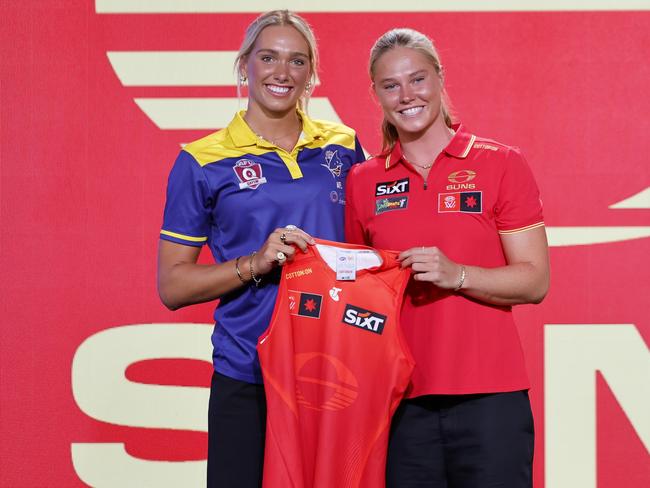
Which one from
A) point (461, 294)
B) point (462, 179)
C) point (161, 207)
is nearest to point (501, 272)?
point (461, 294)

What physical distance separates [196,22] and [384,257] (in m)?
1.69

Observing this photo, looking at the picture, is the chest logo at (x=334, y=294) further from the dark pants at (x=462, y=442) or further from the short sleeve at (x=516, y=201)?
the short sleeve at (x=516, y=201)

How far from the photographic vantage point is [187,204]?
80.4 inches

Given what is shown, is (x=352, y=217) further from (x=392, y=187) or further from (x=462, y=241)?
(x=462, y=241)

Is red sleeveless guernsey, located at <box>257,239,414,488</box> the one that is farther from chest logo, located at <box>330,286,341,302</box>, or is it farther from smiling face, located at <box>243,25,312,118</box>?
smiling face, located at <box>243,25,312,118</box>

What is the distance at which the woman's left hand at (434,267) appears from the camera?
1.75 meters

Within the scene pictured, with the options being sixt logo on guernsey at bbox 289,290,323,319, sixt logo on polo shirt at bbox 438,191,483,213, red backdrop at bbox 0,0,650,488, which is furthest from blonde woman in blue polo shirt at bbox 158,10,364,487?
red backdrop at bbox 0,0,650,488

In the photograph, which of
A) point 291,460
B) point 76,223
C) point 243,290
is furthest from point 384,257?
point 76,223

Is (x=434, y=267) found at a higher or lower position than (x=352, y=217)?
lower

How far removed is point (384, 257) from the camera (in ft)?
6.07

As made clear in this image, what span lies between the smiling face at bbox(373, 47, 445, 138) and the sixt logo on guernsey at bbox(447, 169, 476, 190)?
16cm

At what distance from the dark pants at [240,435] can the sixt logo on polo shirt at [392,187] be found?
0.59 meters

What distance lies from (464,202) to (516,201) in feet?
0.41

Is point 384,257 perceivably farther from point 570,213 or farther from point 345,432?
point 570,213
